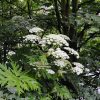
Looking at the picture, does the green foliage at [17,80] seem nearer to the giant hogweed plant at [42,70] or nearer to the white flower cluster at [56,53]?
the giant hogweed plant at [42,70]

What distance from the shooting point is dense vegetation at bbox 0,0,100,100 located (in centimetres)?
230

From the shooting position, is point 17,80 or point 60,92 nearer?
point 17,80

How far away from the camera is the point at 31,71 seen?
2387mm

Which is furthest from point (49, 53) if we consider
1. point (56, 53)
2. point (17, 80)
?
point (17, 80)

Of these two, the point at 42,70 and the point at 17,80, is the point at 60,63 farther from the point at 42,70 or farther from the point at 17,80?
the point at 17,80

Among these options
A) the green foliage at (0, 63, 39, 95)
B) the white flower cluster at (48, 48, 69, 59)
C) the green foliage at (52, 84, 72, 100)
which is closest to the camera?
the green foliage at (0, 63, 39, 95)

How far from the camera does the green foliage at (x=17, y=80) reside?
214cm

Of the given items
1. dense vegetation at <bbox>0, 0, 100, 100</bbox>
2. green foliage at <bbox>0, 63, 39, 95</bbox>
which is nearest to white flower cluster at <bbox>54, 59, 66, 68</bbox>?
dense vegetation at <bbox>0, 0, 100, 100</bbox>

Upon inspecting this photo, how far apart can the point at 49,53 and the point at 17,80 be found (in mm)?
309

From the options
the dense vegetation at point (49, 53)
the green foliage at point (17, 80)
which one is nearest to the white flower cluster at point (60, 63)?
the dense vegetation at point (49, 53)

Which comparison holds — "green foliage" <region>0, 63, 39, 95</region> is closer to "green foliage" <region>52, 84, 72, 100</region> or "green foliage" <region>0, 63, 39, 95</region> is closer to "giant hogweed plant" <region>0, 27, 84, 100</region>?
"giant hogweed plant" <region>0, 27, 84, 100</region>

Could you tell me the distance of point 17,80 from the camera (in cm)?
219

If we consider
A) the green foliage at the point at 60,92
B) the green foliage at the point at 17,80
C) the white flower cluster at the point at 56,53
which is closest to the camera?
the green foliage at the point at 17,80

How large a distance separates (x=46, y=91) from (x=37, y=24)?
2.74ft
